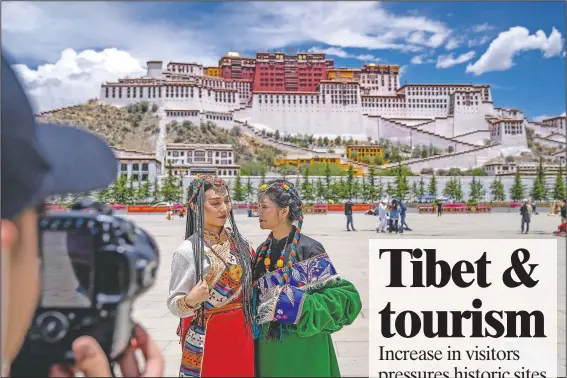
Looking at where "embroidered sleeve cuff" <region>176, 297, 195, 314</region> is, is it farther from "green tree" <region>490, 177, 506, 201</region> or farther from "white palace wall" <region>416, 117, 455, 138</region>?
"white palace wall" <region>416, 117, 455, 138</region>

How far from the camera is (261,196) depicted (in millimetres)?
1317

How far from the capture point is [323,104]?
1523 inches

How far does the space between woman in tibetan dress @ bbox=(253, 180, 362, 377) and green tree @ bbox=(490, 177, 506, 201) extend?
27038mm

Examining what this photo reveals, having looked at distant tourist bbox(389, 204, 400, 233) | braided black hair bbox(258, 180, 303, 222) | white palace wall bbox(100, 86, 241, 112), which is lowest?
distant tourist bbox(389, 204, 400, 233)

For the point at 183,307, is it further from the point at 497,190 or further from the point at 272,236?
the point at 497,190

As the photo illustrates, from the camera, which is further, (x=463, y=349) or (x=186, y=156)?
(x=186, y=156)

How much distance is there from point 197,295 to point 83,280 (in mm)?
677

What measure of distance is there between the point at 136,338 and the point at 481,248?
143 centimetres

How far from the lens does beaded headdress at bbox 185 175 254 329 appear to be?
1.23 metres

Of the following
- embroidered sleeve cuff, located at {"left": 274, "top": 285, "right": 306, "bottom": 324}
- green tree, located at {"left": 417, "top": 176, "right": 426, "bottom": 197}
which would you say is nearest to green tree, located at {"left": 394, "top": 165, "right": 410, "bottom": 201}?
green tree, located at {"left": 417, "top": 176, "right": 426, "bottom": 197}

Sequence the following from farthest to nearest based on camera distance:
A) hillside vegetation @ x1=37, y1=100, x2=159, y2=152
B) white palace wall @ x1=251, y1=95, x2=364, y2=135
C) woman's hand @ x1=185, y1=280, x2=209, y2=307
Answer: white palace wall @ x1=251, y1=95, x2=364, y2=135 < hillside vegetation @ x1=37, y1=100, x2=159, y2=152 < woman's hand @ x1=185, y1=280, x2=209, y2=307

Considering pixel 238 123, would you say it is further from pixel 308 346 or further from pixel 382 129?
pixel 308 346

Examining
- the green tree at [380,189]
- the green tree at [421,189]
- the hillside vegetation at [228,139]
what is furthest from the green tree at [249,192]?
the hillside vegetation at [228,139]

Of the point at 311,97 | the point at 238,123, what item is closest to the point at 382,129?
the point at 311,97
